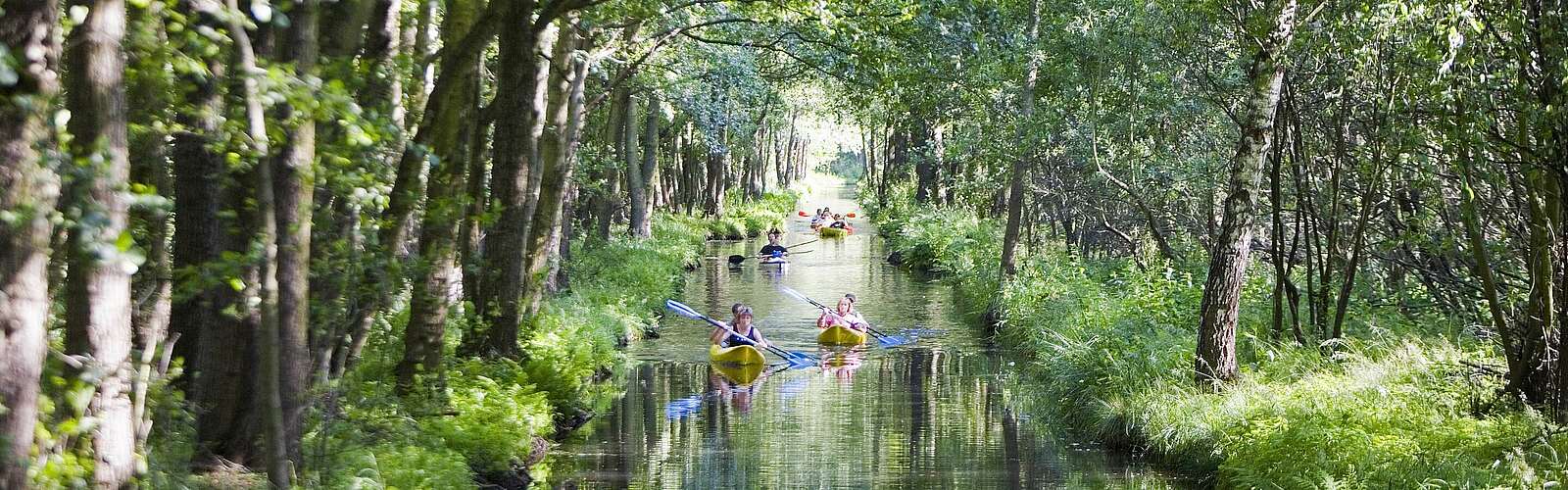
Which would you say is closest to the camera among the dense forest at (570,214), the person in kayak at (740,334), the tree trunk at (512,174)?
the dense forest at (570,214)

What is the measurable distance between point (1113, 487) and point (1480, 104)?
4.29 meters

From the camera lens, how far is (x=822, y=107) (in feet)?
186

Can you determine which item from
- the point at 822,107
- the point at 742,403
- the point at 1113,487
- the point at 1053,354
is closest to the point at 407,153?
the point at 1113,487

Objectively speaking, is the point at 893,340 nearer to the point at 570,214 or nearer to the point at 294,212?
the point at 570,214

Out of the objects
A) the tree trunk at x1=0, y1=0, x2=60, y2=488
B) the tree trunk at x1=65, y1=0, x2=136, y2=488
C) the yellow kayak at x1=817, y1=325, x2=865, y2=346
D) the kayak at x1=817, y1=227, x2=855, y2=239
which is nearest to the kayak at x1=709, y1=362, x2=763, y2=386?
the yellow kayak at x1=817, y1=325, x2=865, y2=346

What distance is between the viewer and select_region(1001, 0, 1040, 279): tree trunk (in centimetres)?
2103

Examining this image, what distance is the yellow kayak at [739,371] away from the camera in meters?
19.2

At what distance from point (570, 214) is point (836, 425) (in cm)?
1041

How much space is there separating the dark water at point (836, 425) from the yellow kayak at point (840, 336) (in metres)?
0.30

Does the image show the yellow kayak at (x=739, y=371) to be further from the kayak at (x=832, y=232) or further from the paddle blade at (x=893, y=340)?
the kayak at (x=832, y=232)

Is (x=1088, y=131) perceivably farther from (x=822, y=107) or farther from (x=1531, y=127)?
(x=822, y=107)

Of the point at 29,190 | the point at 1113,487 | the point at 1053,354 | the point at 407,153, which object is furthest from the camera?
the point at 1053,354

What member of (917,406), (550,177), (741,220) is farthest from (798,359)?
(741,220)

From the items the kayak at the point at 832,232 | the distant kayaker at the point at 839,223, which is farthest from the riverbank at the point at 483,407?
the distant kayaker at the point at 839,223
